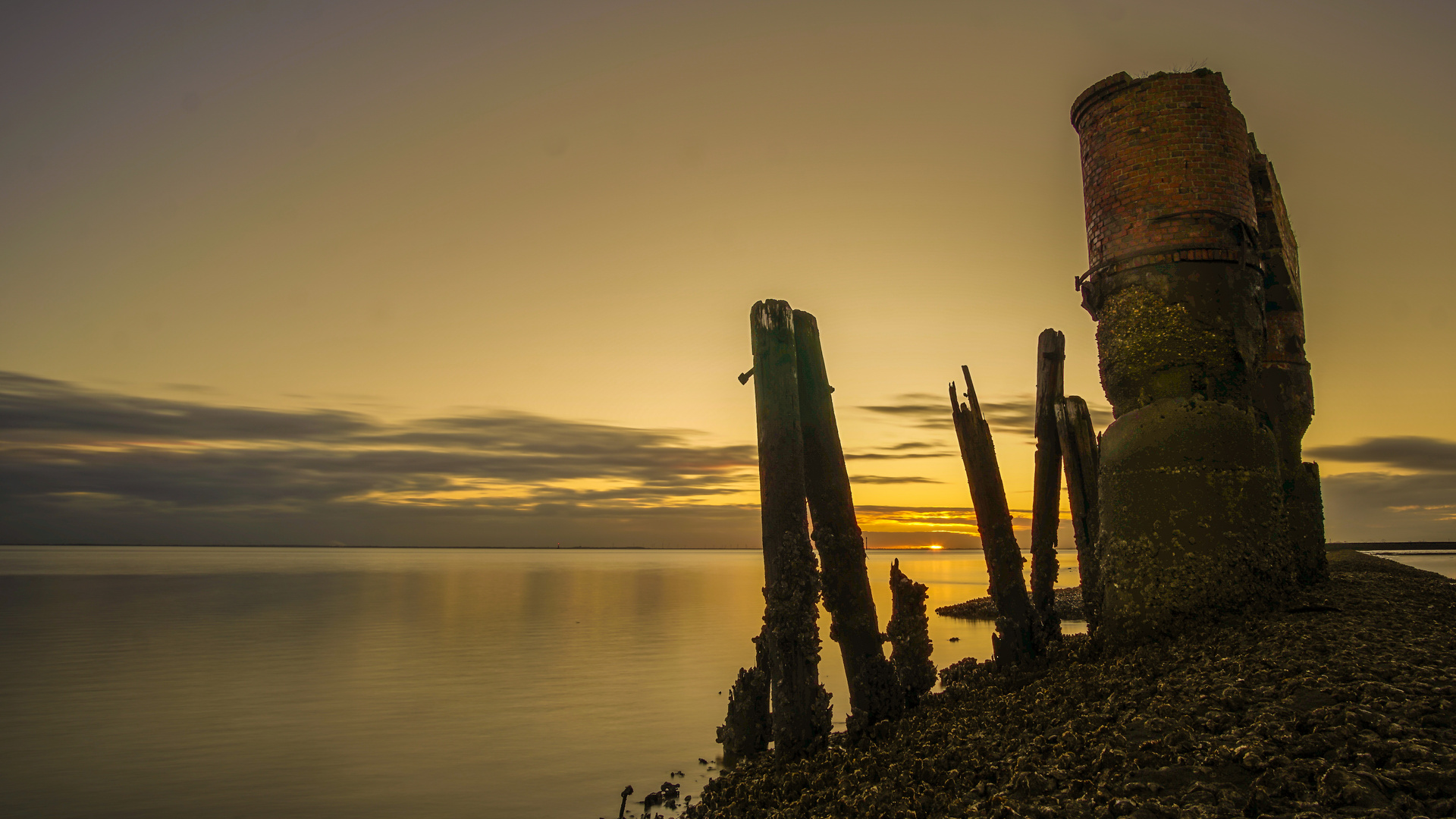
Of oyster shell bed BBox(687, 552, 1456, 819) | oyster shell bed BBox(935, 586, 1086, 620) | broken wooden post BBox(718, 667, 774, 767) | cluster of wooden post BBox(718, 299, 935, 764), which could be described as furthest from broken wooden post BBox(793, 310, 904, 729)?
oyster shell bed BBox(935, 586, 1086, 620)

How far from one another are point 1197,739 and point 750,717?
16.8 feet

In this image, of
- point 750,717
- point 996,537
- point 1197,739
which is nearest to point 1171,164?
point 996,537

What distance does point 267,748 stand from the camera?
11.5 m

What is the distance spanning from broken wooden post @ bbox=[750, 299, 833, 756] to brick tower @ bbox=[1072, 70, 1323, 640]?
291 cm

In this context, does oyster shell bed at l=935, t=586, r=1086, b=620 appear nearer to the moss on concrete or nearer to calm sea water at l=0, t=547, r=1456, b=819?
calm sea water at l=0, t=547, r=1456, b=819

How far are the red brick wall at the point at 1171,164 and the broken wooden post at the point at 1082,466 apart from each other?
8.75ft

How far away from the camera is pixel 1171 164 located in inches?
319

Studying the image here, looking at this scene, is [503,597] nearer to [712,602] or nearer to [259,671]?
[712,602]

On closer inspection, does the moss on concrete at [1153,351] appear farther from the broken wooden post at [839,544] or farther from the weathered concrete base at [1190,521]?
the broken wooden post at [839,544]

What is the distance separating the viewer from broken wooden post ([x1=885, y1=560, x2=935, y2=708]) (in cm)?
848

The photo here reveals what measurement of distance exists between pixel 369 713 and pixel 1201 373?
14.1m

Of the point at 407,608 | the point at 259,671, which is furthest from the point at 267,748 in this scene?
the point at 407,608

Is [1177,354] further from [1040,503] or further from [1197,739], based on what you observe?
[1197,739]

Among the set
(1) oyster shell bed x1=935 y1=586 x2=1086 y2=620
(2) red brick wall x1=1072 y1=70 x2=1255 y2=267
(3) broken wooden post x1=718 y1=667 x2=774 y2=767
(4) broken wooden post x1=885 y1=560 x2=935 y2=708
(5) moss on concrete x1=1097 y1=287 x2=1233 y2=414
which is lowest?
(1) oyster shell bed x1=935 y1=586 x2=1086 y2=620
